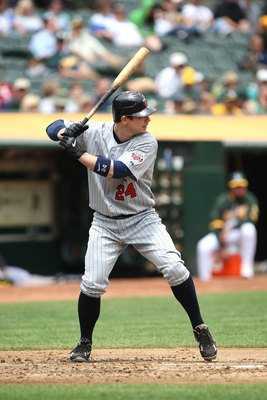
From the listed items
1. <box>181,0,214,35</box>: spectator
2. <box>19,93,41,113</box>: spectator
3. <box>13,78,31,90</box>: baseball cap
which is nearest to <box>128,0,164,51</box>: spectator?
<box>181,0,214,35</box>: spectator

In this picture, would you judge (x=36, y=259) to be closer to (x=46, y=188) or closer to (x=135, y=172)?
(x=46, y=188)

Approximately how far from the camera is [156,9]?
16.5 metres

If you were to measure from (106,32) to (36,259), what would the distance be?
153 inches

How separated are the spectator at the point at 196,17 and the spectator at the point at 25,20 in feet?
9.23

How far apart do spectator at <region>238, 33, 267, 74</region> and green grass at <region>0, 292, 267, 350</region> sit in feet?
20.3

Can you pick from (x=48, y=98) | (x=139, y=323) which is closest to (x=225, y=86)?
(x=48, y=98)

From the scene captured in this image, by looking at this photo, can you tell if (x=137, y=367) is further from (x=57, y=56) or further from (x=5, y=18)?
(x=5, y=18)

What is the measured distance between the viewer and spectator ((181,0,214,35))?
55.3ft

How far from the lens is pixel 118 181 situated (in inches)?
246

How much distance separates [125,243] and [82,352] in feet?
2.43

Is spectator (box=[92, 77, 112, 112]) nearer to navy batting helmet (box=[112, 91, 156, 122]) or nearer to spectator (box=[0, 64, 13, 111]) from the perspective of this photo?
spectator (box=[0, 64, 13, 111])

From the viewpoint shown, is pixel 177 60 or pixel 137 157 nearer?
pixel 137 157

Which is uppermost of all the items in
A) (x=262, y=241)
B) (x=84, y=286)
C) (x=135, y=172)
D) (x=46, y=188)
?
(x=135, y=172)

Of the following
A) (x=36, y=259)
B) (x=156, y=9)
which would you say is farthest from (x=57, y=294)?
(x=156, y=9)
